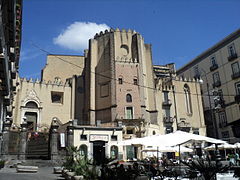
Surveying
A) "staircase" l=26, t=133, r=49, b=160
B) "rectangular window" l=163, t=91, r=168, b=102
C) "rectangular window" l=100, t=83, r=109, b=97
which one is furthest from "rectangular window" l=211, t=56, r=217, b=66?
"staircase" l=26, t=133, r=49, b=160

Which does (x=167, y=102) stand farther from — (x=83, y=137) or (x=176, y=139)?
(x=176, y=139)

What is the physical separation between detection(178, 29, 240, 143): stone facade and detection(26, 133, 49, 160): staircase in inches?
799

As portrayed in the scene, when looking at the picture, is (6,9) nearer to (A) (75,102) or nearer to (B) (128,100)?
(B) (128,100)

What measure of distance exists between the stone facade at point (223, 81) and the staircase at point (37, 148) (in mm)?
20286

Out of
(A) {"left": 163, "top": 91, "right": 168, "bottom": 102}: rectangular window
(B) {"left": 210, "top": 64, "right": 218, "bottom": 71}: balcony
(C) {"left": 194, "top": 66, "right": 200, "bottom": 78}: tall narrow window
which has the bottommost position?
(A) {"left": 163, "top": 91, "right": 168, "bottom": 102}: rectangular window

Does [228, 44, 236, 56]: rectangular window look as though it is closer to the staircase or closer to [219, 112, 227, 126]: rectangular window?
[219, 112, 227, 126]: rectangular window

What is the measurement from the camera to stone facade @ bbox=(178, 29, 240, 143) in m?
33.5

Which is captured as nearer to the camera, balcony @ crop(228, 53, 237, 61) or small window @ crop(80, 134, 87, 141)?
small window @ crop(80, 134, 87, 141)

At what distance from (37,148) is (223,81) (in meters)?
27.0

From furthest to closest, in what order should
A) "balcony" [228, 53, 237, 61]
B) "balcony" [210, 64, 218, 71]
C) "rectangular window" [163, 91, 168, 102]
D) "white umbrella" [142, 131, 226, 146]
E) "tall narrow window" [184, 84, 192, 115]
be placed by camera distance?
"tall narrow window" [184, 84, 192, 115], "rectangular window" [163, 91, 168, 102], "balcony" [210, 64, 218, 71], "balcony" [228, 53, 237, 61], "white umbrella" [142, 131, 226, 146]

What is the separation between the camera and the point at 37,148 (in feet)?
78.2

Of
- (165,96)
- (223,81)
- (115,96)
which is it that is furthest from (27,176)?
(223,81)

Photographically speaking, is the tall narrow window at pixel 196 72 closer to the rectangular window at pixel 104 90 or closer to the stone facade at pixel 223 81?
the stone facade at pixel 223 81

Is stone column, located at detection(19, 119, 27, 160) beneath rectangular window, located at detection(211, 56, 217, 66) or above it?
beneath
